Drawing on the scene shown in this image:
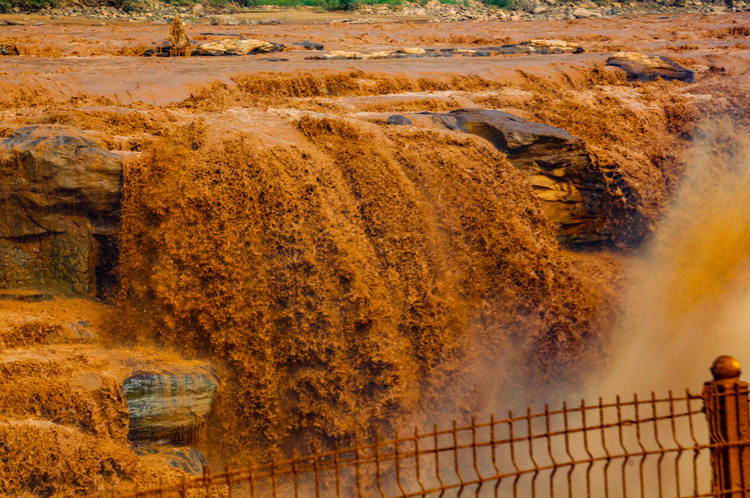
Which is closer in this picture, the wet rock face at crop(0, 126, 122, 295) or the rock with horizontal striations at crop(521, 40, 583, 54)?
the wet rock face at crop(0, 126, 122, 295)

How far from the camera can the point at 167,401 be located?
4.07 metres

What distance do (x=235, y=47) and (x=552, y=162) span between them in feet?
23.5

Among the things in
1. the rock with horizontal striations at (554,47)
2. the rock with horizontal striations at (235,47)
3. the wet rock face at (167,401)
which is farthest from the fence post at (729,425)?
the rock with horizontal striations at (554,47)

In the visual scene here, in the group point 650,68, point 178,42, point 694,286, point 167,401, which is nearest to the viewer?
point 167,401

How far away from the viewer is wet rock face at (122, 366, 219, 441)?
13.0ft

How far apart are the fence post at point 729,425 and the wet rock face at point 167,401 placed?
3.03m

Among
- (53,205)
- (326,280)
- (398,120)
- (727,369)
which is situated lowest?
(326,280)

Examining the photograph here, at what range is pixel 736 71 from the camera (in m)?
10.6

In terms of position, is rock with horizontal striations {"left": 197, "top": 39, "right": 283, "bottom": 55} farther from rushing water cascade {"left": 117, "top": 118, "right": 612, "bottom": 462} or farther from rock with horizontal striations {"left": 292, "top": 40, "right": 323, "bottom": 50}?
rushing water cascade {"left": 117, "top": 118, "right": 612, "bottom": 462}

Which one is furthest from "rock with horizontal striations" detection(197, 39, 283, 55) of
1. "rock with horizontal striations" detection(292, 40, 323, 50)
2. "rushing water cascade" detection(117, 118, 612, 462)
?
"rushing water cascade" detection(117, 118, 612, 462)

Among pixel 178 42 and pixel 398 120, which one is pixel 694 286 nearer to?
pixel 398 120

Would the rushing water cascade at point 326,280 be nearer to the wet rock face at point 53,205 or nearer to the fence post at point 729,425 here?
the wet rock face at point 53,205

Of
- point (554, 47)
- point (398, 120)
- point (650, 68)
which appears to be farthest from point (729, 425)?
point (554, 47)

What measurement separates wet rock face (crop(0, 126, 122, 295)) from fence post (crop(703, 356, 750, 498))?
4.09 meters
